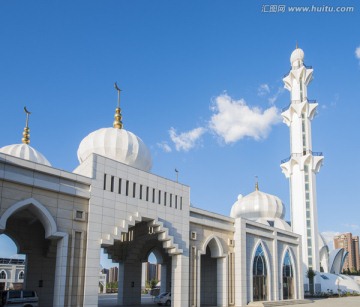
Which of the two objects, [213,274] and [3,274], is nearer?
[213,274]

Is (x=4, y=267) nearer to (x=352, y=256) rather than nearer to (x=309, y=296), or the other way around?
(x=309, y=296)

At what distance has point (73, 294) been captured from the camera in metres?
20.7

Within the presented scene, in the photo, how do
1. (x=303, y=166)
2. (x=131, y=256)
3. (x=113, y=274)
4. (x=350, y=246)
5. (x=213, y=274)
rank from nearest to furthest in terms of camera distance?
(x=131, y=256) < (x=213, y=274) < (x=303, y=166) < (x=113, y=274) < (x=350, y=246)

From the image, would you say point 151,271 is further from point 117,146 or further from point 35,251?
point 117,146

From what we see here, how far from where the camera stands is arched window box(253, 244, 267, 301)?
3325 cm

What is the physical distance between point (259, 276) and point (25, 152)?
21.0 metres

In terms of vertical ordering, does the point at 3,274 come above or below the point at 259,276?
below

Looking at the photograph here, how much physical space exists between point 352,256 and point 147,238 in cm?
11025

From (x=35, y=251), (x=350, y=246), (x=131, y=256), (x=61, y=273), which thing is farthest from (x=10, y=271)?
(x=350, y=246)

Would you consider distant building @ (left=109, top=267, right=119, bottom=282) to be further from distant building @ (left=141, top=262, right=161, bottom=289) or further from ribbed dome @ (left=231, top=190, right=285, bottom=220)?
ribbed dome @ (left=231, top=190, right=285, bottom=220)

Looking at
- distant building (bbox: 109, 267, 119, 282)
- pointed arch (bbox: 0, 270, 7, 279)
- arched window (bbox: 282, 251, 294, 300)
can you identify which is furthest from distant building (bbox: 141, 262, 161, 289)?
arched window (bbox: 282, 251, 294, 300)

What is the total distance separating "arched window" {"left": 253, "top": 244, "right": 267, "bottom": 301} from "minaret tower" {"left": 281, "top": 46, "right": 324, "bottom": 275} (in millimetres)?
16830

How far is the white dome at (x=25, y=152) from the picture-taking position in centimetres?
2913

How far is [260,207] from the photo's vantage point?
47125 mm
